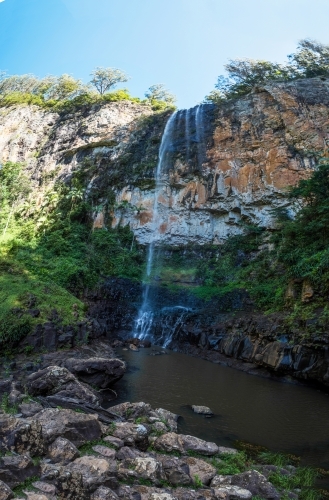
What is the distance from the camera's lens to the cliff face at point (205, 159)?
2810 cm

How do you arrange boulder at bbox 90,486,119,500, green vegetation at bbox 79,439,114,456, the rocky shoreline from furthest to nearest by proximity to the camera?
green vegetation at bbox 79,439,114,456
the rocky shoreline
boulder at bbox 90,486,119,500

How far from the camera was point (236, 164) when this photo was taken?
99.0ft

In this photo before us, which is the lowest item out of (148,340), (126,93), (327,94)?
(148,340)

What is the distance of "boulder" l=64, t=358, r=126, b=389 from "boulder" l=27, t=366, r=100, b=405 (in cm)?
217

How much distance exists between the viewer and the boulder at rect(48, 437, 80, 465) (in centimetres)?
552

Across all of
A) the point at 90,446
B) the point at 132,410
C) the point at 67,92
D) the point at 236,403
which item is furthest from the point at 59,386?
the point at 67,92

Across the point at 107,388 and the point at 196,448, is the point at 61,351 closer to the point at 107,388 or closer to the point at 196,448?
the point at 107,388

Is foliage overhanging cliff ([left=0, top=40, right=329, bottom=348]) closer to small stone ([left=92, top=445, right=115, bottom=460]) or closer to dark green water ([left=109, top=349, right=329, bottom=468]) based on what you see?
dark green water ([left=109, top=349, right=329, bottom=468])

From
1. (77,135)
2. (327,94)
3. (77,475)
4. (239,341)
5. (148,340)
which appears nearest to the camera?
(77,475)

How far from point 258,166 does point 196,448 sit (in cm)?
2527

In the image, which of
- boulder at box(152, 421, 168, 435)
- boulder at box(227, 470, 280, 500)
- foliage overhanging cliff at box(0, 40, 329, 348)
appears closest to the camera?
boulder at box(227, 470, 280, 500)

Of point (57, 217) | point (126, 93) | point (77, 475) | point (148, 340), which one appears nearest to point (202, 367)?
point (148, 340)

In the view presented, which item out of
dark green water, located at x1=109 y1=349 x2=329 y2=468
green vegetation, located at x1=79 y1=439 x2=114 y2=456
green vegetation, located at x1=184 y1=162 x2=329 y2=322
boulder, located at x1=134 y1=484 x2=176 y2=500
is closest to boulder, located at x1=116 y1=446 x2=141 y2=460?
green vegetation, located at x1=79 y1=439 x2=114 y2=456

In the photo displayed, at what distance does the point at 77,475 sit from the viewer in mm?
4844
